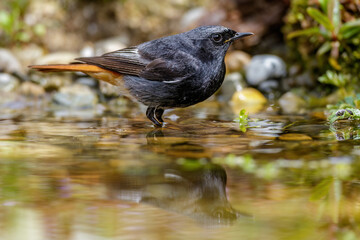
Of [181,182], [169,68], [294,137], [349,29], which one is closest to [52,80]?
[169,68]

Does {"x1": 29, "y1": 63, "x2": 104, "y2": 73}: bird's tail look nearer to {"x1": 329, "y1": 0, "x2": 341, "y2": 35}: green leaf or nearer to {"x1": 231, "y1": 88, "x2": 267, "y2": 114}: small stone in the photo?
{"x1": 231, "y1": 88, "x2": 267, "y2": 114}: small stone

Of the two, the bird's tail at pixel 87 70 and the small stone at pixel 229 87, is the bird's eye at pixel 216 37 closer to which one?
the bird's tail at pixel 87 70

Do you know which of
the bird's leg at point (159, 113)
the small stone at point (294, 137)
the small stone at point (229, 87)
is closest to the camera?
the small stone at point (294, 137)

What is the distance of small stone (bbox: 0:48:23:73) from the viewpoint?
7285mm

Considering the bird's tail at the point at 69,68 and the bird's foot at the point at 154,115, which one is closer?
the bird's tail at the point at 69,68

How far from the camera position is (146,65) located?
177 inches

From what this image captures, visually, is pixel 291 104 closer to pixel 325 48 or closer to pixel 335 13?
pixel 325 48

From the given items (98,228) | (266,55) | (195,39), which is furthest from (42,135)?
(266,55)

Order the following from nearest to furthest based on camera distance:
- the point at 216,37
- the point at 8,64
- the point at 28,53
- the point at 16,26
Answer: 1. the point at 216,37
2. the point at 8,64
3. the point at 16,26
4. the point at 28,53

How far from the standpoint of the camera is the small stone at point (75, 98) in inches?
235

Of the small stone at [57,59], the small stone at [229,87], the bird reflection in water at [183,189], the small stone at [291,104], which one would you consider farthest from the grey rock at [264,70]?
the bird reflection in water at [183,189]

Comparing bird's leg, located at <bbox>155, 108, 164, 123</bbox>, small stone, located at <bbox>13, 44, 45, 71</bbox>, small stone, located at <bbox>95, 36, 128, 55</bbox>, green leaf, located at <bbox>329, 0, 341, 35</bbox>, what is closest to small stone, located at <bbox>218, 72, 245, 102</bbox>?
green leaf, located at <bbox>329, 0, 341, 35</bbox>

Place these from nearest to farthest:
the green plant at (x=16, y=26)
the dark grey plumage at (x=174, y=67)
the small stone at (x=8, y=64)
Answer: the dark grey plumage at (x=174, y=67) → the small stone at (x=8, y=64) → the green plant at (x=16, y=26)

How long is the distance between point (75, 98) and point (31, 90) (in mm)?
1233
